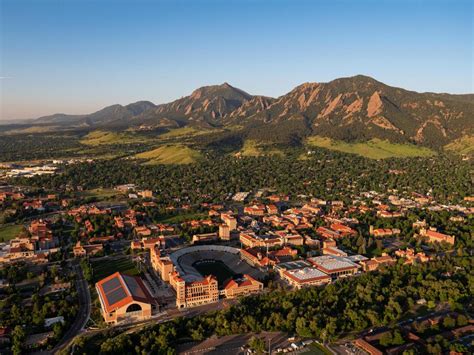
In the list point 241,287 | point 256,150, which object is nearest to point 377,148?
point 256,150

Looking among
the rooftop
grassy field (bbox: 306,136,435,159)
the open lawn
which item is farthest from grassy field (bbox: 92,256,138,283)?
grassy field (bbox: 306,136,435,159)

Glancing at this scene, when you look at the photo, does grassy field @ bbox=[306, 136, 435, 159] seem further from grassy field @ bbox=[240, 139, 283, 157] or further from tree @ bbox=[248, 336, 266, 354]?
tree @ bbox=[248, 336, 266, 354]

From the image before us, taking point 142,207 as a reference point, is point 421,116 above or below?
above

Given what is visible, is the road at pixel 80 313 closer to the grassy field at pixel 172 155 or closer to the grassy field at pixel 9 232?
the grassy field at pixel 9 232

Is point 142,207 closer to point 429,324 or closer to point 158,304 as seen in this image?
point 158,304

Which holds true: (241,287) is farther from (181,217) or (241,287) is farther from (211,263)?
(181,217)

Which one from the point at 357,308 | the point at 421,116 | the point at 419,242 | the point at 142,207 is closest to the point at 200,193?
the point at 142,207
